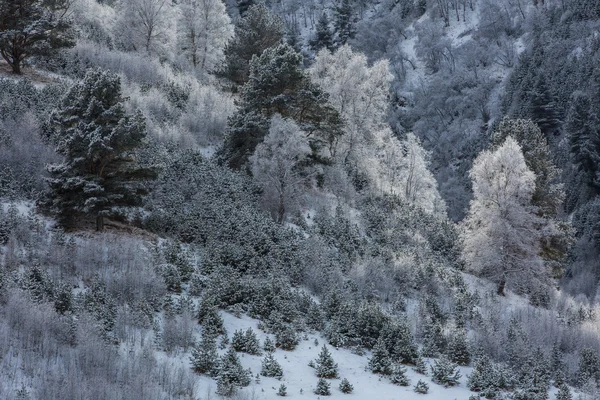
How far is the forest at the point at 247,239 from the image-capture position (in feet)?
34.3

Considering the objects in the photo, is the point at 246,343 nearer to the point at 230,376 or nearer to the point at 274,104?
the point at 230,376

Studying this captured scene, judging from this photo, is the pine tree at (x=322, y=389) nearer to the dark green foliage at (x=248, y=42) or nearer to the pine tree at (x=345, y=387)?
the pine tree at (x=345, y=387)

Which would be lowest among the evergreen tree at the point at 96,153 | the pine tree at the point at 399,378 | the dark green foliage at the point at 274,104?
the pine tree at the point at 399,378

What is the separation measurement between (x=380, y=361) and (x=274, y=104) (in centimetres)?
1572

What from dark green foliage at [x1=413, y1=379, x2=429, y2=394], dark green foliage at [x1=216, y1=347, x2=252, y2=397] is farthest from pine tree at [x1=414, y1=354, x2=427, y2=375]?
dark green foliage at [x1=216, y1=347, x2=252, y2=397]

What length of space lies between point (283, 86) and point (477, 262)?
12.9 meters

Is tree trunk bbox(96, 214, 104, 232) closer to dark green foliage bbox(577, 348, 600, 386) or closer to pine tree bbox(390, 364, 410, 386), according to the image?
pine tree bbox(390, 364, 410, 386)

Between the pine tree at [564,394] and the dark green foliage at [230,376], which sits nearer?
the dark green foliage at [230,376]

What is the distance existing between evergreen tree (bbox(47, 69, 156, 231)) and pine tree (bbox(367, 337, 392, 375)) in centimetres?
875

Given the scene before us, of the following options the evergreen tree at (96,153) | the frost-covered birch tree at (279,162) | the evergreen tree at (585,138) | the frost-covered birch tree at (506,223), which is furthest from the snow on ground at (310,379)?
the evergreen tree at (585,138)

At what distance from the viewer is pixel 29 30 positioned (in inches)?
857

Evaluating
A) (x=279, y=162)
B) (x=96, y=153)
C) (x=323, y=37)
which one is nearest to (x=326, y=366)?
(x=96, y=153)

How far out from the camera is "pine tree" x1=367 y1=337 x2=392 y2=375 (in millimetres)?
11930

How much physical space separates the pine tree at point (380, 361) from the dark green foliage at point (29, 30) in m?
20.6
